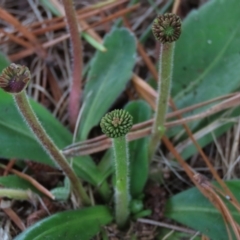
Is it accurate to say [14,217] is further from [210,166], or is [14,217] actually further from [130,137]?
[210,166]

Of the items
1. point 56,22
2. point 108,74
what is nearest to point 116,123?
point 108,74

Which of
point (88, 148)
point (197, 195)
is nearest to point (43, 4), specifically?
point (88, 148)

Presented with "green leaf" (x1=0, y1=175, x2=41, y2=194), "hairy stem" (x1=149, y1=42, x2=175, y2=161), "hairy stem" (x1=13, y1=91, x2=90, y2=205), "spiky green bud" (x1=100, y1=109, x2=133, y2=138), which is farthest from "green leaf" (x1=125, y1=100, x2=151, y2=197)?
"spiky green bud" (x1=100, y1=109, x2=133, y2=138)

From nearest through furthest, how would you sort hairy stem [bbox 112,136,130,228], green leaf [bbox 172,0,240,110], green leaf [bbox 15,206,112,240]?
hairy stem [bbox 112,136,130,228]
green leaf [bbox 15,206,112,240]
green leaf [bbox 172,0,240,110]

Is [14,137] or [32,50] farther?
[32,50]

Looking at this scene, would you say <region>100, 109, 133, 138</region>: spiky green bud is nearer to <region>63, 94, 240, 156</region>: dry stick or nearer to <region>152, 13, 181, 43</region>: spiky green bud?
<region>152, 13, 181, 43</region>: spiky green bud

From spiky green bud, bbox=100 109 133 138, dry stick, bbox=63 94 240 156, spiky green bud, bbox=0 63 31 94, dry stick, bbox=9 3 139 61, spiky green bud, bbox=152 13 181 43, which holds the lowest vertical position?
spiky green bud, bbox=100 109 133 138

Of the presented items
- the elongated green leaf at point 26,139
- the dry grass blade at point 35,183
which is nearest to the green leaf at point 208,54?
the elongated green leaf at point 26,139
